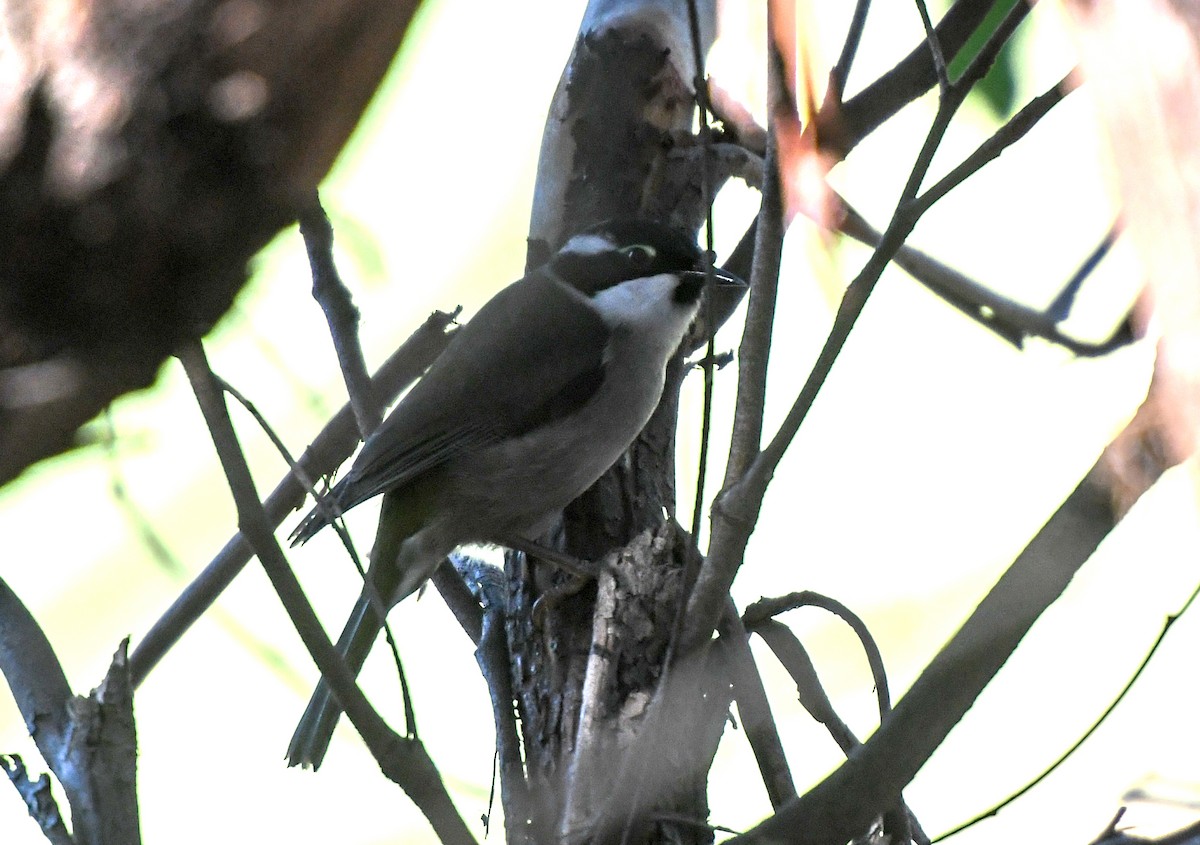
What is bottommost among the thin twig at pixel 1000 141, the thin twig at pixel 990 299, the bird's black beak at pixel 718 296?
the thin twig at pixel 1000 141

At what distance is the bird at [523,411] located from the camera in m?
3.17

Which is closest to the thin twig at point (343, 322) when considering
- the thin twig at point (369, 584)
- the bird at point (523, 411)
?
the thin twig at point (369, 584)

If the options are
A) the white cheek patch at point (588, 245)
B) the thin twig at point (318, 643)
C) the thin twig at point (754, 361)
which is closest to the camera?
the thin twig at point (318, 643)

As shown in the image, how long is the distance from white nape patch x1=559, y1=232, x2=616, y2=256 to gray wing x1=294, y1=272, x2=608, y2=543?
191 mm

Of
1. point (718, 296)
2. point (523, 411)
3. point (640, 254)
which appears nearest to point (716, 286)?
point (718, 296)

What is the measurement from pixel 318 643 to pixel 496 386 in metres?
2.17

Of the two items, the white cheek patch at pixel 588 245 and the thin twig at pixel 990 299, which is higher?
the white cheek patch at pixel 588 245

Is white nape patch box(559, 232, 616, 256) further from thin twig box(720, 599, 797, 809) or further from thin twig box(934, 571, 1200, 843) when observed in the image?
thin twig box(934, 571, 1200, 843)

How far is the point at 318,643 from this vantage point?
1348mm

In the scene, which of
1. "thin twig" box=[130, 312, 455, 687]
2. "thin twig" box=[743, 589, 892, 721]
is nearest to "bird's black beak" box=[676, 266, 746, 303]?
"thin twig" box=[130, 312, 455, 687]

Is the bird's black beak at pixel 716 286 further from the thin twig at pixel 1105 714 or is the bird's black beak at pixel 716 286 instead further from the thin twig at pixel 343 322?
the thin twig at pixel 1105 714

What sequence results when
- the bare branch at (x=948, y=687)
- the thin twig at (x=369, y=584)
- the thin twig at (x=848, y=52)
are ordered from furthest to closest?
the thin twig at (x=848, y=52) → the thin twig at (x=369, y=584) → the bare branch at (x=948, y=687)

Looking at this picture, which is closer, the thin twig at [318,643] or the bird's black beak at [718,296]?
the thin twig at [318,643]

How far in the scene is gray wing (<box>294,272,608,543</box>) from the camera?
3.32 metres
